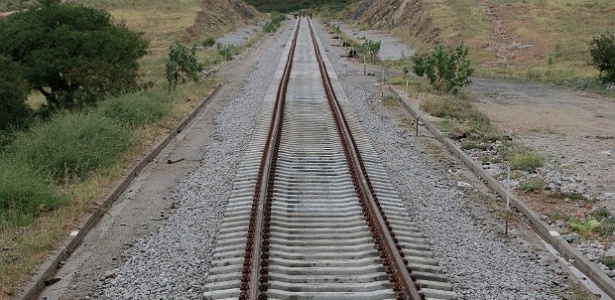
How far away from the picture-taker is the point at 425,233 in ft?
32.3

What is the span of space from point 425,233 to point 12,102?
15.9 metres

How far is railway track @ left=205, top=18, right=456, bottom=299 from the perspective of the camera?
778 centimetres

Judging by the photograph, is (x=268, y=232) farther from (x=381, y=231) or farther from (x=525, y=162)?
(x=525, y=162)

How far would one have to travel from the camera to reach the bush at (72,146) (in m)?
13.6

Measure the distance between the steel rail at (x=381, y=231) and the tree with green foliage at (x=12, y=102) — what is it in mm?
11503

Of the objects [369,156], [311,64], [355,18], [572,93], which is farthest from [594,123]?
[355,18]

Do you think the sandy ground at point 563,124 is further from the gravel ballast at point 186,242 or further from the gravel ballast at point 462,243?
the gravel ballast at point 186,242

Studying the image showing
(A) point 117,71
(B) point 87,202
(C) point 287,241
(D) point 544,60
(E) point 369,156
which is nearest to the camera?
(C) point 287,241

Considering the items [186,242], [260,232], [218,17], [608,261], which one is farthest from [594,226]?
[218,17]

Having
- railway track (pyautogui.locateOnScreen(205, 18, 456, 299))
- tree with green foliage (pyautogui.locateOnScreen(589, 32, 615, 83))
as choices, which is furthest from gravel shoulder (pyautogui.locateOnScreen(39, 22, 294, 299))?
tree with green foliage (pyautogui.locateOnScreen(589, 32, 615, 83))

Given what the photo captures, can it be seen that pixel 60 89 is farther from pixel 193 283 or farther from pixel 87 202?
pixel 193 283

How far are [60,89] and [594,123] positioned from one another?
21780 millimetres

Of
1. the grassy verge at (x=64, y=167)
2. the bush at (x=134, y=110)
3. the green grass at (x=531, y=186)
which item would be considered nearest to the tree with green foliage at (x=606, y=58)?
the grassy verge at (x=64, y=167)

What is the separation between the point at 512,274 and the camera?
→ 837cm
